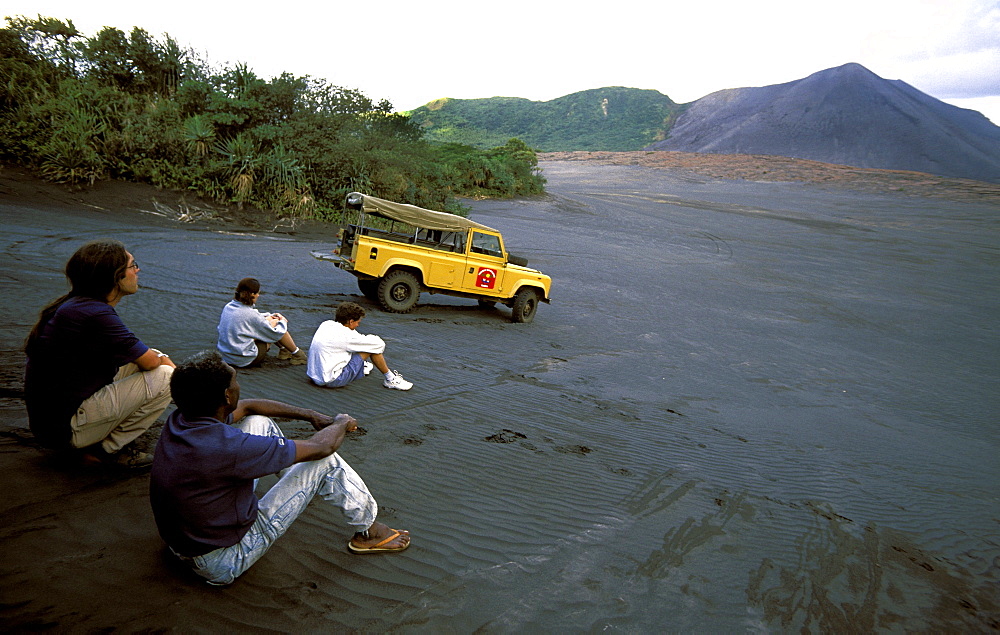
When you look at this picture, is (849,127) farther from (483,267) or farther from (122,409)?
(122,409)

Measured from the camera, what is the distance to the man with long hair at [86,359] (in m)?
3.52

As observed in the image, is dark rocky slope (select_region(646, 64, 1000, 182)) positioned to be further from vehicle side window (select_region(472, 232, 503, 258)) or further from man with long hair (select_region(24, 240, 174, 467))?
man with long hair (select_region(24, 240, 174, 467))

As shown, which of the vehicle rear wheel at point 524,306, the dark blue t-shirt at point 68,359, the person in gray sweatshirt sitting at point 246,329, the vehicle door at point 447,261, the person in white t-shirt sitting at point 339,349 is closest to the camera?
the dark blue t-shirt at point 68,359

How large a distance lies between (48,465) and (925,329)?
19.4 m

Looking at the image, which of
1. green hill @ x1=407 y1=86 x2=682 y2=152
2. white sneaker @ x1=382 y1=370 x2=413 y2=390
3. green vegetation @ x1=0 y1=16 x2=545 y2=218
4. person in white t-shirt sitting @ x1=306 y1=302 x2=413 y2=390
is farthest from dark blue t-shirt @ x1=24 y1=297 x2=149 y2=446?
green hill @ x1=407 y1=86 x2=682 y2=152

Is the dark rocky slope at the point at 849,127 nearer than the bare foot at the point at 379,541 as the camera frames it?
No

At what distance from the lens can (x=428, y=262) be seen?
11289 millimetres

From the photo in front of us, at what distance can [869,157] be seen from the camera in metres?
64.8

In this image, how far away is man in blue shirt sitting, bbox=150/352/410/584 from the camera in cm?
279

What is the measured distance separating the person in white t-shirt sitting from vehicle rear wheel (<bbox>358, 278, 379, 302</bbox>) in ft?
16.0

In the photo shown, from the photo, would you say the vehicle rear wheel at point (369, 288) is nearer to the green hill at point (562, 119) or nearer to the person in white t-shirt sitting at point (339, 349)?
the person in white t-shirt sitting at point (339, 349)

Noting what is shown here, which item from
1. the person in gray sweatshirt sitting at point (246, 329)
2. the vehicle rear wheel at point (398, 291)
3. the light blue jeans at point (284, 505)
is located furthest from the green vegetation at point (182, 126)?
the light blue jeans at point (284, 505)

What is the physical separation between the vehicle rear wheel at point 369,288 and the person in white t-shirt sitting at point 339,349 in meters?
4.87

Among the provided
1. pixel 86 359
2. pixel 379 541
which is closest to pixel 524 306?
pixel 379 541
